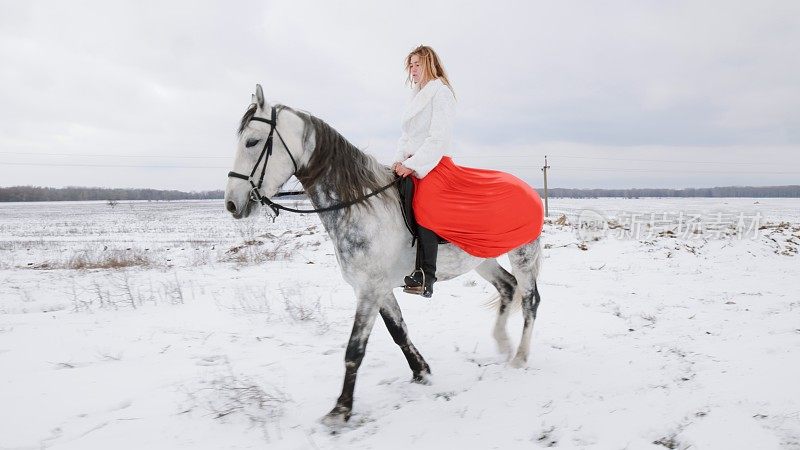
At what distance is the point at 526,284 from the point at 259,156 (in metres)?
3.18

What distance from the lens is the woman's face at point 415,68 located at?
3832 mm

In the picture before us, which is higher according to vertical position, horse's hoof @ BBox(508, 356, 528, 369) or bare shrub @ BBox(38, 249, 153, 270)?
bare shrub @ BBox(38, 249, 153, 270)

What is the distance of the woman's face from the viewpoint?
3.83 meters

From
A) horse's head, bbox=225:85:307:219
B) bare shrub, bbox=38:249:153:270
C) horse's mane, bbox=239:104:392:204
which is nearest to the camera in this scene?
horse's head, bbox=225:85:307:219

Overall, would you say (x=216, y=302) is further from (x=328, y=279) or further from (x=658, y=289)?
(x=658, y=289)

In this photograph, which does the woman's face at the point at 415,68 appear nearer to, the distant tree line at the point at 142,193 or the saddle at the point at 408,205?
the saddle at the point at 408,205

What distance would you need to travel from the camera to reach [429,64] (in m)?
3.83

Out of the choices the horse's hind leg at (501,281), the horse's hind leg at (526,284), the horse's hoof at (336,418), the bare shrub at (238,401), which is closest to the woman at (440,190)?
the horse's hind leg at (526,284)

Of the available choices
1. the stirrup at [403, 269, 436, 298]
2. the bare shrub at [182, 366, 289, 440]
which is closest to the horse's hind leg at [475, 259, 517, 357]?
the stirrup at [403, 269, 436, 298]

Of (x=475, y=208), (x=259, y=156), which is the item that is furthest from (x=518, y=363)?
(x=259, y=156)

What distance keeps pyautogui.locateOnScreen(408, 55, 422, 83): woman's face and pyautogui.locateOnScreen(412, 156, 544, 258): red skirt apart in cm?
83

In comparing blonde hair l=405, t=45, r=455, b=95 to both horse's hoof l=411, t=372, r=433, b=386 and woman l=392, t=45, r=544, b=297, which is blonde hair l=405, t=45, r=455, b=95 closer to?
woman l=392, t=45, r=544, b=297

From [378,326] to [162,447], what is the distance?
10.8 ft

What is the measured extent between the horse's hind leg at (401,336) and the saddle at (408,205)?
0.71 m
